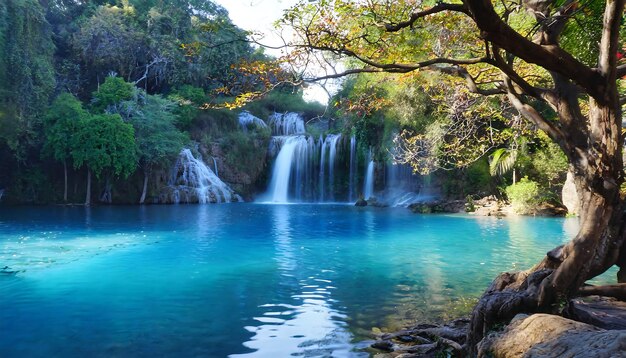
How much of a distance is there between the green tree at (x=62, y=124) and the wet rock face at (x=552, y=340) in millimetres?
26774

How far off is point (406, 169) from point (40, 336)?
24.0 m

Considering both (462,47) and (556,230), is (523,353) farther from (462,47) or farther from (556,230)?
(556,230)

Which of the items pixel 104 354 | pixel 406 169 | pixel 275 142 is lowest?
pixel 104 354

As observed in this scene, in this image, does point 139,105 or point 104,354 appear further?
point 139,105

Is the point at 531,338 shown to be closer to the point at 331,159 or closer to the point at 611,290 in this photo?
the point at 611,290

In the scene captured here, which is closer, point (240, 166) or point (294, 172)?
point (294, 172)

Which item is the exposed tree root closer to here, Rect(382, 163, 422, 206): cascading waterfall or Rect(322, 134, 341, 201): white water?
Rect(382, 163, 422, 206): cascading waterfall

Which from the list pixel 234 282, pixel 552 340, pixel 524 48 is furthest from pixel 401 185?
pixel 552 340

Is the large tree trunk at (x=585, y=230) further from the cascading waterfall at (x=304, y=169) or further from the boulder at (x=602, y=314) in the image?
the cascading waterfall at (x=304, y=169)

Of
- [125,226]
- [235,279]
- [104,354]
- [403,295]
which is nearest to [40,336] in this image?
[104,354]

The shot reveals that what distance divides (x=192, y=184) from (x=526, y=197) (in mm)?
18891

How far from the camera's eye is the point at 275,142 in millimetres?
34031

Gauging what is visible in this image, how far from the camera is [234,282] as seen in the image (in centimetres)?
859

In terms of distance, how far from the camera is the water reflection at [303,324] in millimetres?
5309
